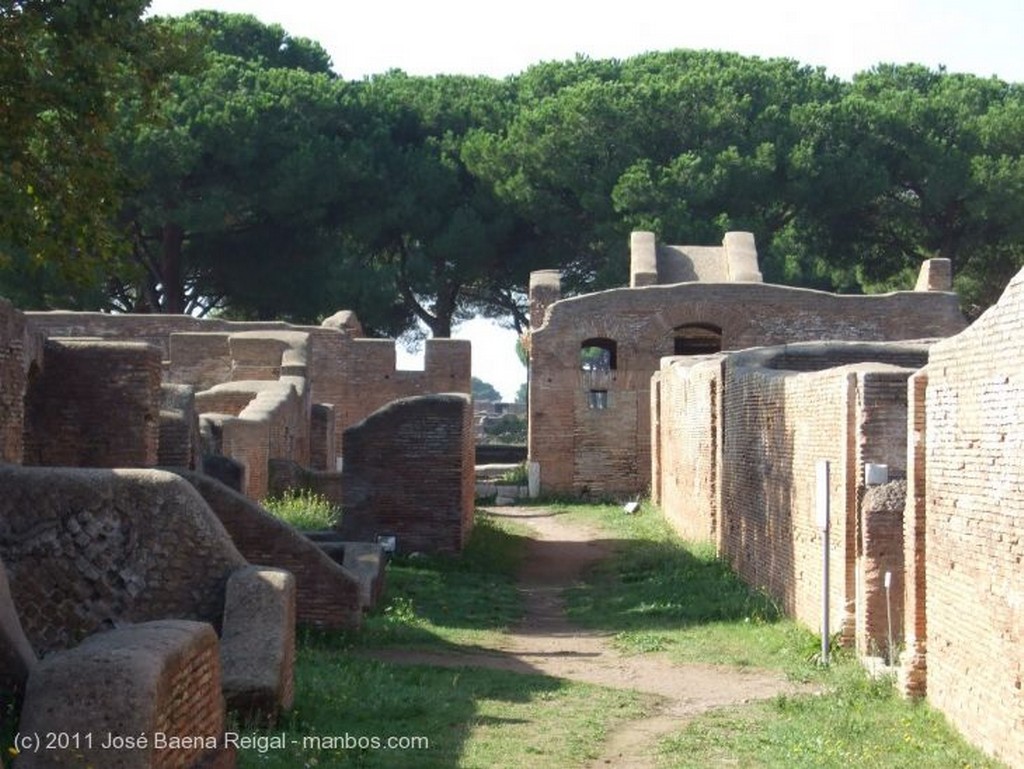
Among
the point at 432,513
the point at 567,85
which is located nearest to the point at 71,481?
the point at 432,513

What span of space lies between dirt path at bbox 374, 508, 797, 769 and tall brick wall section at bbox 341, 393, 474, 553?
2228 millimetres

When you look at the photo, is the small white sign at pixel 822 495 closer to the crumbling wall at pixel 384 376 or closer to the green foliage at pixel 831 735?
the green foliage at pixel 831 735

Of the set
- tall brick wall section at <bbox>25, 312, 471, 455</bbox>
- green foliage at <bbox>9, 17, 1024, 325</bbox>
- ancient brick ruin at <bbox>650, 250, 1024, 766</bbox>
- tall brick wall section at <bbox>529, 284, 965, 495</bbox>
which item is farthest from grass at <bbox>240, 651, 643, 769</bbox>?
green foliage at <bbox>9, 17, 1024, 325</bbox>

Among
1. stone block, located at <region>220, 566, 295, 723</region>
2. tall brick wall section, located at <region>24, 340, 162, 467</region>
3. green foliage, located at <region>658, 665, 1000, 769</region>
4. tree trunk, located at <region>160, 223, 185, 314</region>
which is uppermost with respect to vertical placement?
tree trunk, located at <region>160, 223, 185, 314</region>

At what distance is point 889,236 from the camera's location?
148ft

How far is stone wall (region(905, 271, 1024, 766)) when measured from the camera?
8.38 meters

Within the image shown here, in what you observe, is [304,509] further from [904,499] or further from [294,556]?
[904,499]

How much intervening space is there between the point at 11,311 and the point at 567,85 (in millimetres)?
39732

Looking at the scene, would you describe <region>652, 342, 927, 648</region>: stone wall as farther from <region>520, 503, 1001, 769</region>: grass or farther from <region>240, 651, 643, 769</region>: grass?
<region>240, 651, 643, 769</region>: grass

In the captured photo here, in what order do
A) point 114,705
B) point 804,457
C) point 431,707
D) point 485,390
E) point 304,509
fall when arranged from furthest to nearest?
point 485,390
point 304,509
point 804,457
point 431,707
point 114,705

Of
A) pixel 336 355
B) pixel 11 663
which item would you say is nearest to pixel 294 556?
pixel 11 663

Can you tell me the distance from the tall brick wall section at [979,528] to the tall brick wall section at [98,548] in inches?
156

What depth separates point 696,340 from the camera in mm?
34469

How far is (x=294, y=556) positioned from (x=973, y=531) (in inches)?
204
